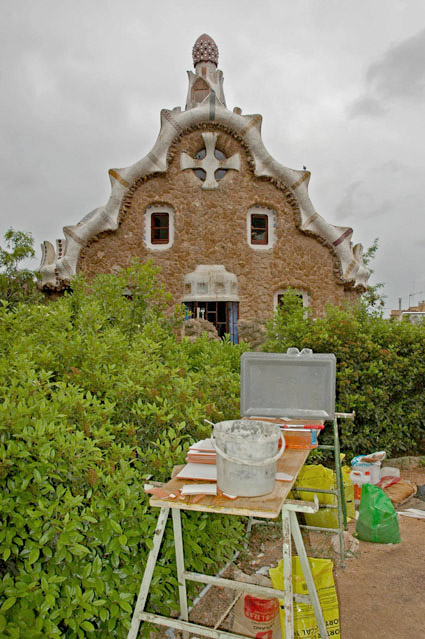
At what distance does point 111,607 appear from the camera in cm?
233

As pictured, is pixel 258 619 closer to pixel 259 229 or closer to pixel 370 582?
pixel 370 582

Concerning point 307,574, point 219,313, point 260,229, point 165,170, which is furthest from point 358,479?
point 165,170

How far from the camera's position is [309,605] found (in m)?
2.94

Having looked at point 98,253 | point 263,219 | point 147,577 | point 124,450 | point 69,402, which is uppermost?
point 263,219

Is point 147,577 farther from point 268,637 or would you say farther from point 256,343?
point 256,343

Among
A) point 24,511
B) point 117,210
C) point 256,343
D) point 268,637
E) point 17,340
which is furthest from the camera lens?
point 117,210

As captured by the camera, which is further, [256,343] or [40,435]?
[256,343]

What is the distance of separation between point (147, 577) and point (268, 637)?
124 centimetres

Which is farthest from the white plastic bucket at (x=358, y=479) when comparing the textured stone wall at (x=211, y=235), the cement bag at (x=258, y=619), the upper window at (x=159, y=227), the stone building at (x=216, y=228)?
the upper window at (x=159, y=227)

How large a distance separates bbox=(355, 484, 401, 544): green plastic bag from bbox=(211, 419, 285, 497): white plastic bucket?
3044mm

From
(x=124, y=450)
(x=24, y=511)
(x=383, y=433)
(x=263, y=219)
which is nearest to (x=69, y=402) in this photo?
(x=124, y=450)

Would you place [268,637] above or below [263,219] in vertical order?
below

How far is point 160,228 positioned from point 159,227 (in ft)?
0.14

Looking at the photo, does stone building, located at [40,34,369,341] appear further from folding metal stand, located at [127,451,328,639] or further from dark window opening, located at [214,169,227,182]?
folding metal stand, located at [127,451,328,639]
